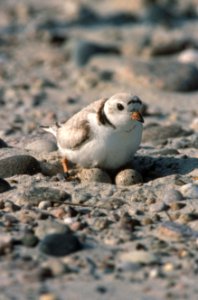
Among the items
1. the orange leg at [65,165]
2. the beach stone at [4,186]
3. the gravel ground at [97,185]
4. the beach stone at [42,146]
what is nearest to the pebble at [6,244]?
the gravel ground at [97,185]

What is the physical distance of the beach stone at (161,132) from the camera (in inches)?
A: 293

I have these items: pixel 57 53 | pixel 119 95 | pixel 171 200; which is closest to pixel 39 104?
pixel 57 53

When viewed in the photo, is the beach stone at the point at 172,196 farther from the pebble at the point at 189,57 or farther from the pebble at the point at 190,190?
the pebble at the point at 189,57

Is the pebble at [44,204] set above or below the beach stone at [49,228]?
below

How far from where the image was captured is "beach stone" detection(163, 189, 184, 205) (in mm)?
5668

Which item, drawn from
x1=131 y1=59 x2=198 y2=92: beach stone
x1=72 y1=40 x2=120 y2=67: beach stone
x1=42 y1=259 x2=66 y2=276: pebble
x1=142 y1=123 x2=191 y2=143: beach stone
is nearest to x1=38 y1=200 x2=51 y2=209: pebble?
x1=42 y1=259 x2=66 y2=276: pebble

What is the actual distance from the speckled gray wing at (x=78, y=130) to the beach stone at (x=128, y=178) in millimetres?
388

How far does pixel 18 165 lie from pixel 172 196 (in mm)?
1334

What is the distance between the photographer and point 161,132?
296 inches

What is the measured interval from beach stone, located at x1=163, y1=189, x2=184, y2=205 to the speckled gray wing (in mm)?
769

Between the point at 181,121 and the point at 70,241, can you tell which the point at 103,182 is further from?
the point at 181,121

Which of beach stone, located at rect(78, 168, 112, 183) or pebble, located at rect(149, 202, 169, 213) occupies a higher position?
pebble, located at rect(149, 202, 169, 213)

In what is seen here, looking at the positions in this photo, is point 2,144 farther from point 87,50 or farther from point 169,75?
point 87,50

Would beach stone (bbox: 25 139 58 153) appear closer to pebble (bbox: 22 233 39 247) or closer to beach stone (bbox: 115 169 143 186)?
beach stone (bbox: 115 169 143 186)
